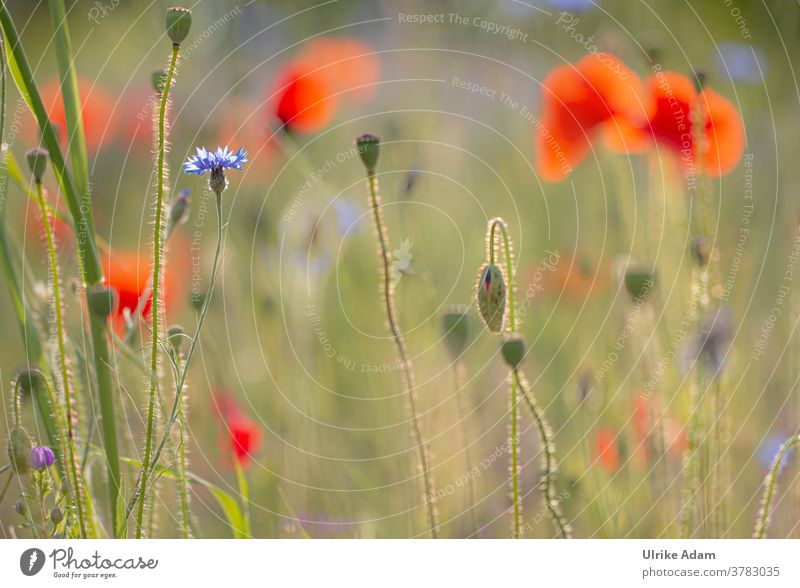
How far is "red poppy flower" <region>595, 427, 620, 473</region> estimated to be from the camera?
0.98 m

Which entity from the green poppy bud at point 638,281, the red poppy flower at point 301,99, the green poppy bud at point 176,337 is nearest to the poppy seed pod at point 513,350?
the green poppy bud at point 638,281

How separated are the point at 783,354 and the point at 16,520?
36.3 inches

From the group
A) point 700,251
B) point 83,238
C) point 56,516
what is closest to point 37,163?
point 83,238

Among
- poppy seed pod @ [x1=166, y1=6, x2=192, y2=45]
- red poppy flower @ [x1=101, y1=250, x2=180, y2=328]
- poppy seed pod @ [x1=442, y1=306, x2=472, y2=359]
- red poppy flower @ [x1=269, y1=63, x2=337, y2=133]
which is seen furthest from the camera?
red poppy flower @ [x1=269, y1=63, x2=337, y2=133]

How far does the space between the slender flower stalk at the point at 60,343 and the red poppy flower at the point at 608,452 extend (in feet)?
1.77

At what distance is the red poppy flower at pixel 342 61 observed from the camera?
1.12 metres

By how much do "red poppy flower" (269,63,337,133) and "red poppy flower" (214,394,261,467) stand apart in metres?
0.36

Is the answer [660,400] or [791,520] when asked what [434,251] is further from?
[791,520]

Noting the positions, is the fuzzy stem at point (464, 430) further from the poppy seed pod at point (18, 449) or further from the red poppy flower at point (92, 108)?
the red poppy flower at point (92, 108)

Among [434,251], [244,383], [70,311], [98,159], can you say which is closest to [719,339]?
[434,251]

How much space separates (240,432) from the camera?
3.44 feet

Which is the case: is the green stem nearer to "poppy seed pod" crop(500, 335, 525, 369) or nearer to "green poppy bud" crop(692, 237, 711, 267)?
"poppy seed pod" crop(500, 335, 525, 369)

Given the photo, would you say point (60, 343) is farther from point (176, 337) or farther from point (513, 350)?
point (513, 350)

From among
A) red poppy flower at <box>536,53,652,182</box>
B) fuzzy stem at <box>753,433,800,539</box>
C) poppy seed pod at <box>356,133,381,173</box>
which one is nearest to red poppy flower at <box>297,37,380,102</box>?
red poppy flower at <box>536,53,652,182</box>
